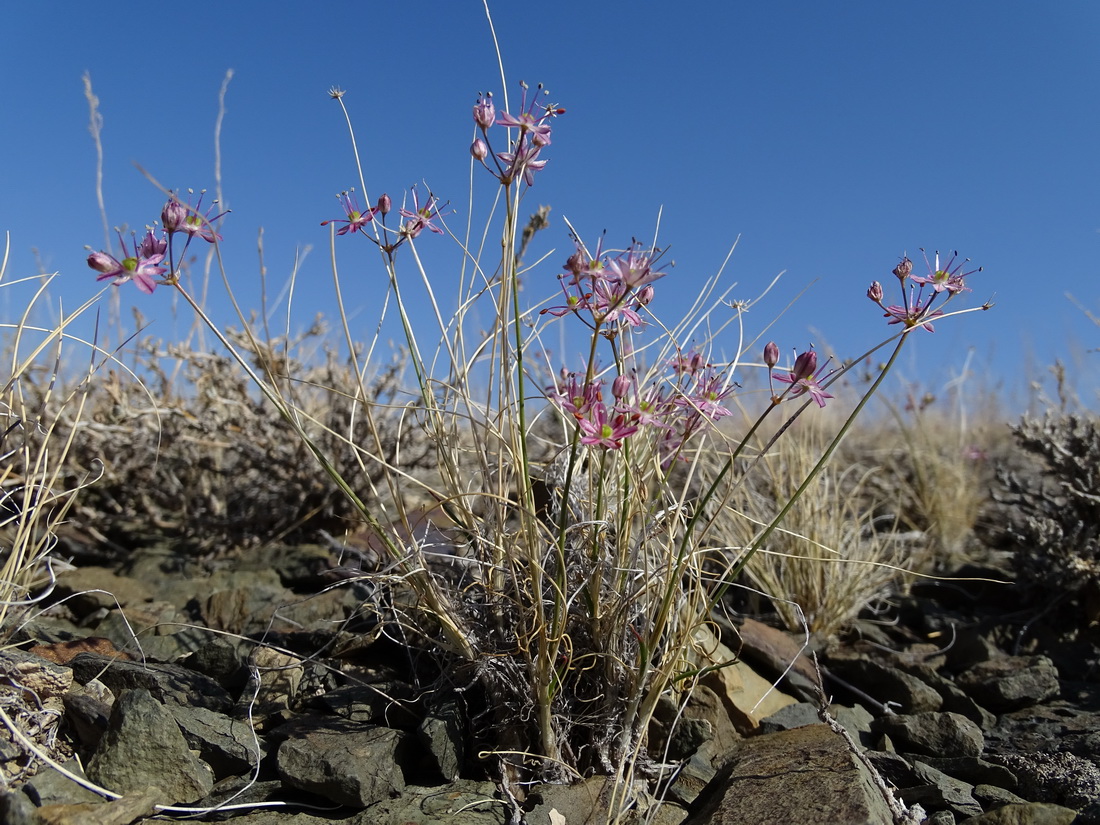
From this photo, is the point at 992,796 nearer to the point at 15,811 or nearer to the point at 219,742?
the point at 219,742

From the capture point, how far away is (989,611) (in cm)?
373

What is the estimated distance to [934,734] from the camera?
2412mm

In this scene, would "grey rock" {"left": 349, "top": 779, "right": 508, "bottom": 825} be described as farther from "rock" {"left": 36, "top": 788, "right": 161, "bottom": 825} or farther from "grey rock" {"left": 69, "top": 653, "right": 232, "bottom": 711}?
"grey rock" {"left": 69, "top": 653, "right": 232, "bottom": 711}

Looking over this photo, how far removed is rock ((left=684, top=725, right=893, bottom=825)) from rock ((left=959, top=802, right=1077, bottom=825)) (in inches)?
9.9

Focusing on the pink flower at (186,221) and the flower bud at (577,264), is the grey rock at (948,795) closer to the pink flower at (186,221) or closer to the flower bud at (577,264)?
the flower bud at (577,264)

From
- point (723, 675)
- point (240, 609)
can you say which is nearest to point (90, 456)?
point (240, 609)

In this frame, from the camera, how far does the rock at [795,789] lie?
1686 millimetres

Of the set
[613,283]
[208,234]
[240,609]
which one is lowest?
[240,609]

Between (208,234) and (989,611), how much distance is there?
11.9 feet

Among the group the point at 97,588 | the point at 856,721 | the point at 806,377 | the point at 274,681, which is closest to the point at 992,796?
the point at 856,721

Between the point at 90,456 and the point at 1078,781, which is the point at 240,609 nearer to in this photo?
the point at 90,456

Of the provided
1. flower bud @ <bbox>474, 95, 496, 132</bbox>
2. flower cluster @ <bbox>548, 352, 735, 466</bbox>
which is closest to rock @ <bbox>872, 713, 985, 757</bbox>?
flower cluster @ <bbox>548, 352, 735, 466</bbox>

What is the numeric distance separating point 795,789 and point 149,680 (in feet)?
5.40

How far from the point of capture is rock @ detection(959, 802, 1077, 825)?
70.7 inches
